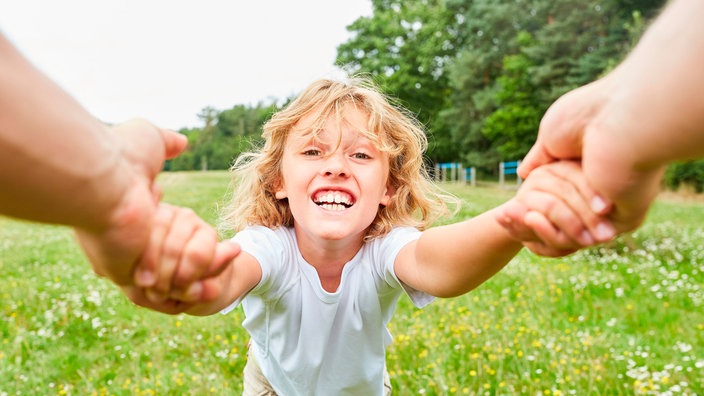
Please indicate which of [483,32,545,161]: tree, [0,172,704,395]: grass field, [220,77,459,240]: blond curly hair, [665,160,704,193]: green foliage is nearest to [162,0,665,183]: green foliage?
[483,32,545,161]: tree

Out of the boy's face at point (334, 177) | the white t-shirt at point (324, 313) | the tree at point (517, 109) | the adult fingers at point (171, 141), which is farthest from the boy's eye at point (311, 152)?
the tree at point (517, 109)

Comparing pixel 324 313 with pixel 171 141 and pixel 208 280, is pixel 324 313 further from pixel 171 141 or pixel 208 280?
pixel 171 141

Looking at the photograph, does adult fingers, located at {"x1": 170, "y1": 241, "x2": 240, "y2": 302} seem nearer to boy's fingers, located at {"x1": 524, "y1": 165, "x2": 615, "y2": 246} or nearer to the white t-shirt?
boy's fingers, located at {"x1": 524, "y1": 165, "x2": 615, "y2": 246}

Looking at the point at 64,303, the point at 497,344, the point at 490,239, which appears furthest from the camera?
the point at 64,303

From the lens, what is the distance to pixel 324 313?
94.7 inches

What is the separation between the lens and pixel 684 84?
0.98 meters

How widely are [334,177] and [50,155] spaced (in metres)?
1.39

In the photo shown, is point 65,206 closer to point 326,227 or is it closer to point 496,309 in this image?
point 326,227

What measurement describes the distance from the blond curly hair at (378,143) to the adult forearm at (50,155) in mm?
1486

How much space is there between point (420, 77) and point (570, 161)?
125 feet

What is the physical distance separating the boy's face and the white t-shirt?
136mm

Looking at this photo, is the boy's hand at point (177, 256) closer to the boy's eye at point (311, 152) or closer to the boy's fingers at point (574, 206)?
the boy's fingers at point (574, 206)

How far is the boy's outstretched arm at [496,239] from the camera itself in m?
1.34

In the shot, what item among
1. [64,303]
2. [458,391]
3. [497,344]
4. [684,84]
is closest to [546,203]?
[684,84]
